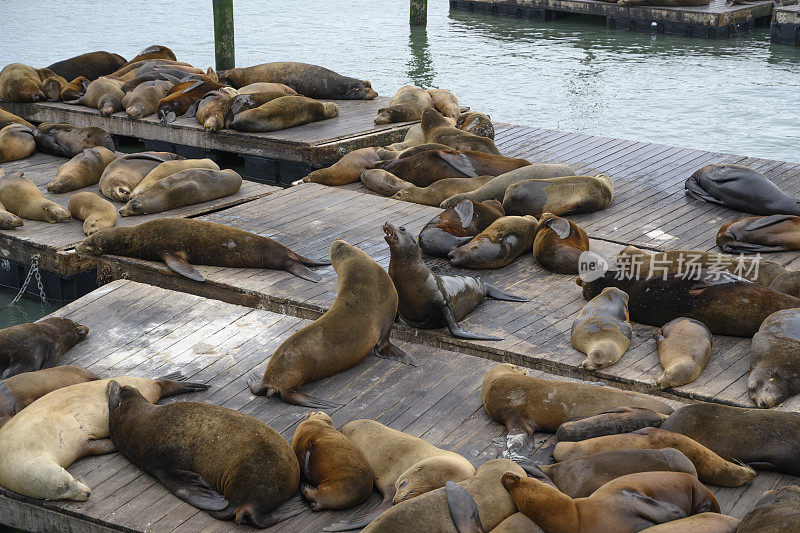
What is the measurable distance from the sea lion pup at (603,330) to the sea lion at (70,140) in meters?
5.72

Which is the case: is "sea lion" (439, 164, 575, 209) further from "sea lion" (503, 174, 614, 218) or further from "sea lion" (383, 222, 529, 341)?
"sea lion" (383, 222, 529, 341)

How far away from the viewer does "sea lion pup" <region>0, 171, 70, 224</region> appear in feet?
23.8

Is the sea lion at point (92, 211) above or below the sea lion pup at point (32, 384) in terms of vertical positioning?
above

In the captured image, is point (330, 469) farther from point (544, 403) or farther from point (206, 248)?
point (206, 248)

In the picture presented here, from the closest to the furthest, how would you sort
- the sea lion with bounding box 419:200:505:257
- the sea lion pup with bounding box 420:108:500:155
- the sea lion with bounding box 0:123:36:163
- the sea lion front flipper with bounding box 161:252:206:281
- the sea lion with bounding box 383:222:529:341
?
the sea lion with bounding box 383:222:529:341
the sea lion front flipper with bounding box 161:252:206:281
the sea lion with bounding box 419:200:505:257
the sea lion pup with bounding box 420:108:500:155
the sea lion with bounding box 0:123:36:163

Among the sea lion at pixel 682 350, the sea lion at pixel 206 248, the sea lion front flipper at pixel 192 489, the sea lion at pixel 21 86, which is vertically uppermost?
the sea lion at pixel 21 86

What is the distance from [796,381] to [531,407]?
1.36 m

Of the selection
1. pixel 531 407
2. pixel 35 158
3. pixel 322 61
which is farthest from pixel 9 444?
pixel 322 61

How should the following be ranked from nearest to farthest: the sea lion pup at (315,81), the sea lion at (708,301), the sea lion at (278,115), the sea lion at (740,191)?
1. the sea lion at (708,301)
2. the sea lion at (740,191)
3. the sea lion at (278,115)
4. the sea lion pup at (315,81)

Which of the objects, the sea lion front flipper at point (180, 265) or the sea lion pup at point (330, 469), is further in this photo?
the sea lion front flipper at point (180, 265)

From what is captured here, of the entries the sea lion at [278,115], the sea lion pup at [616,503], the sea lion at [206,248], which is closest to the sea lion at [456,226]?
the sea lion at [206,248]

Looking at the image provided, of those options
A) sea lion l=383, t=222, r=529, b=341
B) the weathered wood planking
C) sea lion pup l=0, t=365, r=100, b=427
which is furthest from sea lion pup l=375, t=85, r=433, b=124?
sea lion pup l=0, t=365, r=100, b=427

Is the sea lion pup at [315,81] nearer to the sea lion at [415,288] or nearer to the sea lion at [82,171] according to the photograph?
the sea lion at [82,171]

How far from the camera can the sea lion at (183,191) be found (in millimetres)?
7320
